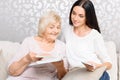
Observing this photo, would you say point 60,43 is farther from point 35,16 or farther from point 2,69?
point 35,16

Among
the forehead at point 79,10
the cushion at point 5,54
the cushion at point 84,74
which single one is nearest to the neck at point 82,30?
the forehead at point 79,10

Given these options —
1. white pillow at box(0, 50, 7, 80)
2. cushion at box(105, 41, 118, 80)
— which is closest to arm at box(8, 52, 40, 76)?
white pillow at box(0, 50, 7, 80)

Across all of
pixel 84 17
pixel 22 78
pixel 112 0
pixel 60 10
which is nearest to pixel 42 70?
pixel 22 78

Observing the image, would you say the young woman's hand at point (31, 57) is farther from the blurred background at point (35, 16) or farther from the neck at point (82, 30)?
the blurred background at point (35, 16)

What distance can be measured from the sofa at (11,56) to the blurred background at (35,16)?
203 mm

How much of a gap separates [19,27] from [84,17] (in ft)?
2.53

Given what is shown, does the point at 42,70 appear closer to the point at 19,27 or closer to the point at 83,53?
the point at 83,53

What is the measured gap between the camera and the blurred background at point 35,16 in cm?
266

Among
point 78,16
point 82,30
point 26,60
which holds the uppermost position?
point 78,16

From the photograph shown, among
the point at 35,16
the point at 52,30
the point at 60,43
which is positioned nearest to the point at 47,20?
the point at 52,30

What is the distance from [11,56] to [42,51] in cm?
33

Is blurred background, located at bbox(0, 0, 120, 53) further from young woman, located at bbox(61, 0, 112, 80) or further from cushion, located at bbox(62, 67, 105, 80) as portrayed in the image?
cushion, located at bbox(62, 67, 105, 80)

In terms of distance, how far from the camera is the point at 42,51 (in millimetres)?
2186

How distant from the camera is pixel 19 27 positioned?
9.11ft
